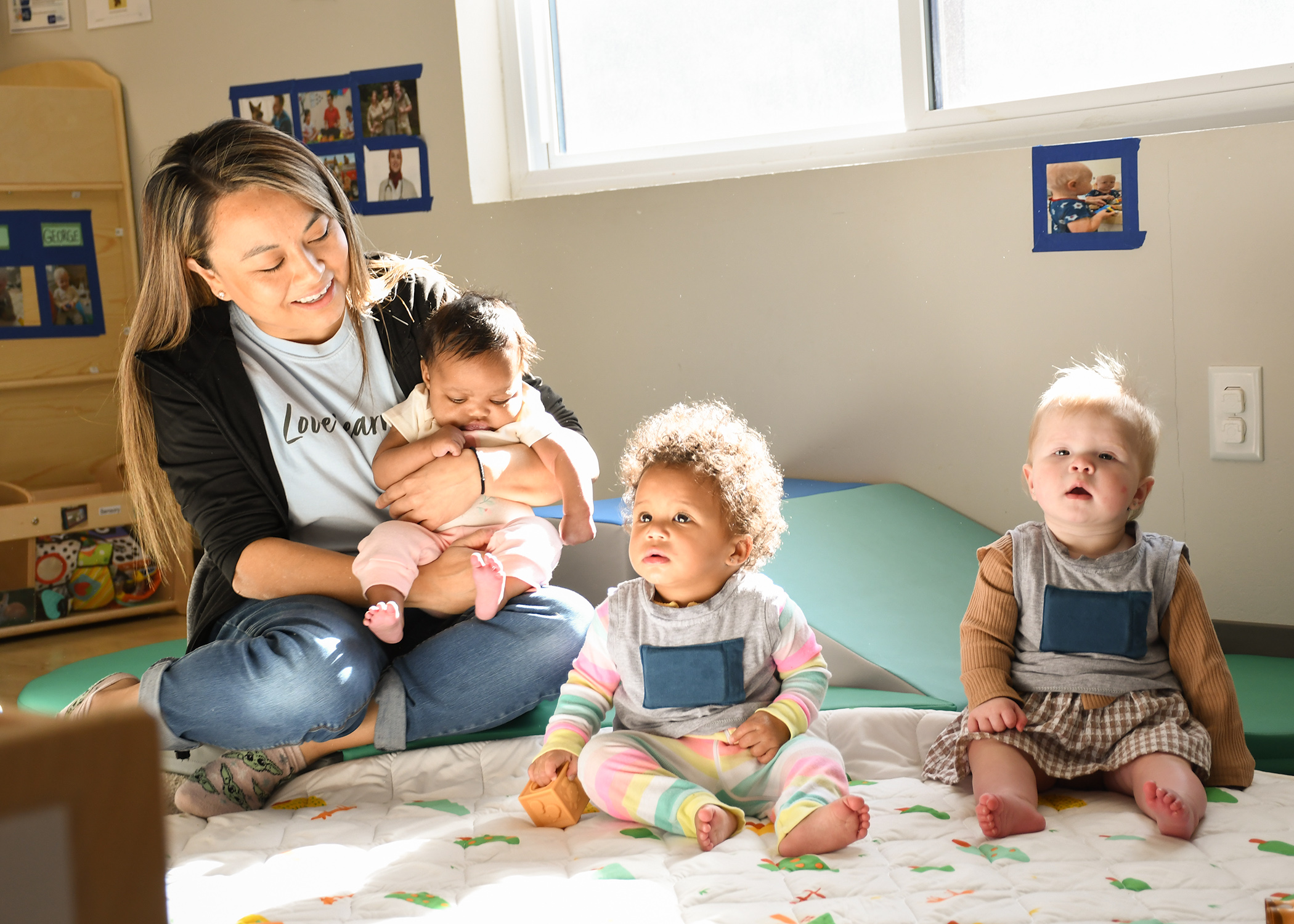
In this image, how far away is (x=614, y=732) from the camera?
1.28 meters

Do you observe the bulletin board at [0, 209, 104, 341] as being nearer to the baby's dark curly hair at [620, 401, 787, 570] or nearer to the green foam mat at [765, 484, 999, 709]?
the green foam mat at [765, 484, 999, 709]

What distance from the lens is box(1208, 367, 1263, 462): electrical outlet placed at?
172cm

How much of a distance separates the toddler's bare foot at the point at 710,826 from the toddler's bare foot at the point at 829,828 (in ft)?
0.23

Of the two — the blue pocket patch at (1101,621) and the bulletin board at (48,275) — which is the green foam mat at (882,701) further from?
the bulletin board at (48,275)

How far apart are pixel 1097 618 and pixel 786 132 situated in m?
1.31

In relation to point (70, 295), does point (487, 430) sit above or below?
below

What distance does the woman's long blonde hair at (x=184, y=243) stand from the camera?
1.45 metres

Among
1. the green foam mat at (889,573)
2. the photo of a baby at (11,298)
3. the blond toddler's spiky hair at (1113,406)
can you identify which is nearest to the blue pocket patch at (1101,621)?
the blond toddler's spiky hair at (1113,406)

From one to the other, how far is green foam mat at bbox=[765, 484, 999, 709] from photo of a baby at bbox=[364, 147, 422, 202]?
119 centimetres

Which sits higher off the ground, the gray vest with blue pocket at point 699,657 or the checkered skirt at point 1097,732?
the gray vest with blue pocket at point 699,657

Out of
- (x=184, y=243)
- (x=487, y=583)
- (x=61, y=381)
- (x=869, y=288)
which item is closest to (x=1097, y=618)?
(x=487, y=583)

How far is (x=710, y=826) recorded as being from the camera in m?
1.14

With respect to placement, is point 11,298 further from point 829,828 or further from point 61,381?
point 829,828

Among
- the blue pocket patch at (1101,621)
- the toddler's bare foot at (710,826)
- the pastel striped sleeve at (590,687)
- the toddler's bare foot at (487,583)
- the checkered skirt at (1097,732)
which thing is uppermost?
the toddler's bare foot at (487,583)
